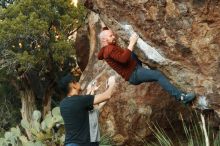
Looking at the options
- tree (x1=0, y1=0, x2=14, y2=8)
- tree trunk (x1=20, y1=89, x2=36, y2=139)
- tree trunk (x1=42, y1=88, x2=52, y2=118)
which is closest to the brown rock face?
tree trunk (x1=42, y1=88, x2=52, y2=118)

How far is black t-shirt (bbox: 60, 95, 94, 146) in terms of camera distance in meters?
7.05

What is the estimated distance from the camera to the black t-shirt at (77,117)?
7047 mm

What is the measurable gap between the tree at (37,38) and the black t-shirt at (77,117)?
861cm

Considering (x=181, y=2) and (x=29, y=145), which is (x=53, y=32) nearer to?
(x=29, y=145)

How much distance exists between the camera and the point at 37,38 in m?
15.8

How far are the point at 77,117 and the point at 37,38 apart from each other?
9.07 metres

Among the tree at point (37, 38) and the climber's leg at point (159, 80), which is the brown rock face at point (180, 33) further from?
the tree at point (37, 38)

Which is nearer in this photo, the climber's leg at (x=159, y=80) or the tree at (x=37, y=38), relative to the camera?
the climber's leg at (x=159, y=80)

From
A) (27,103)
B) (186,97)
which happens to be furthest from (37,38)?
(186,97)

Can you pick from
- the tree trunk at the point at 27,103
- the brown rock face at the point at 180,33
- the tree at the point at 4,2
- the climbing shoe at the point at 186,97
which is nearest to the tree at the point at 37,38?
the tree trunk at the point at 27,103

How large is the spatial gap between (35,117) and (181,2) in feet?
17.7

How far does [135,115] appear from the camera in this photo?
12.0 metres

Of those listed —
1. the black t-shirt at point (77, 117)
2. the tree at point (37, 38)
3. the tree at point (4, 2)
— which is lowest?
the black t-shirt at point (77, 117)

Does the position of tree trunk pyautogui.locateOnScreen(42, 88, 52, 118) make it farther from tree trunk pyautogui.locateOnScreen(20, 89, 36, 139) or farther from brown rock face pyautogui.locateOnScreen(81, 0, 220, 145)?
brown rock face pyautogui.locateOnScreen(81, 0, 220, 145)
